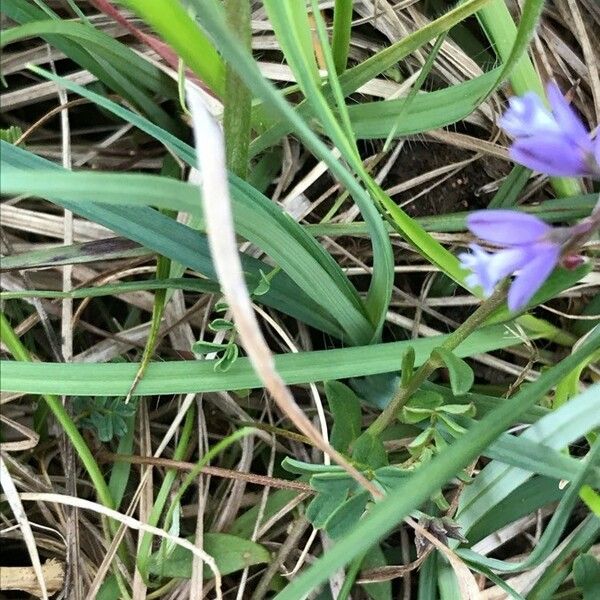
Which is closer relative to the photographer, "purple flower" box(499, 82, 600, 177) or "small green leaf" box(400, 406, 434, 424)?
"purple flower" box(499, 82, 600, 177)

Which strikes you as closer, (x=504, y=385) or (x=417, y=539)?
(x=417, y=539)

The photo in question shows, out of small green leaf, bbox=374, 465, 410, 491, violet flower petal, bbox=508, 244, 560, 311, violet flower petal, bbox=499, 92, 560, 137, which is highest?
violet flower petal, bbox=499, 92, 560, 137

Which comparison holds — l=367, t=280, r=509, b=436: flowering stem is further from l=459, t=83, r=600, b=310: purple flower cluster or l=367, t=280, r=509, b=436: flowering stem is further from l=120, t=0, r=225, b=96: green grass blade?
l=120, t=0, r=225, b=96: green grass blade

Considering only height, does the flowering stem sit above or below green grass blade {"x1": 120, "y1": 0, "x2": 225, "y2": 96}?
below

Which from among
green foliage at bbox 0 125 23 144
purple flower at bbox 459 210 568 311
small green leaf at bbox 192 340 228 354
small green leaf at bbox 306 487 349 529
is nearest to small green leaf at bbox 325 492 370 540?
small green leaf at bbox 306 487 349 529

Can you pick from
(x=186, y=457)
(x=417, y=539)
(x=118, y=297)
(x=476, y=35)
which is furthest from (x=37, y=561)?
(x=476, y=35)

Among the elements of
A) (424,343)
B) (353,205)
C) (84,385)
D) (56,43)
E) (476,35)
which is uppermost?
(476,35)

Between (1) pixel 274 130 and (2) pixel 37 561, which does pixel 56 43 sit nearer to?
(1) pixel 274 130
